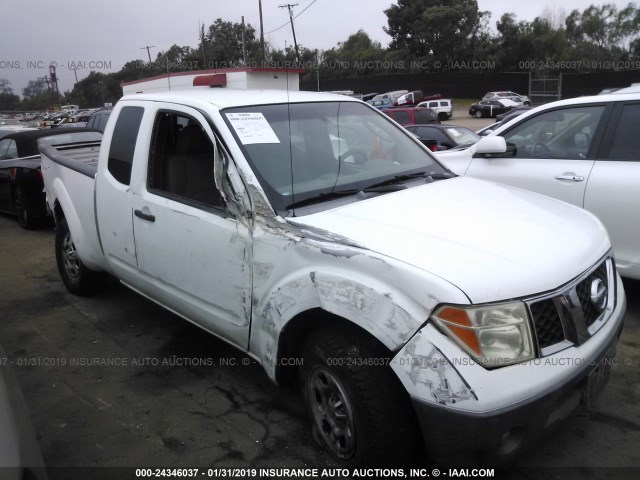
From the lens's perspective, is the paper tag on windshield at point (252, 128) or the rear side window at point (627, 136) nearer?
the paper tag on windshield at point (252, 128)

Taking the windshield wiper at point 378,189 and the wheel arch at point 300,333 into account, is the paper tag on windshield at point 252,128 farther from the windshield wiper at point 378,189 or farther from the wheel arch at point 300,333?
the wheel arch at point 300,333

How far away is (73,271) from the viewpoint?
5074 mm

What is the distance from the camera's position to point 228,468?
2.76 meters

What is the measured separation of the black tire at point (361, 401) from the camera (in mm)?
2297

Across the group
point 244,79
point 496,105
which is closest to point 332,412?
point 244,79

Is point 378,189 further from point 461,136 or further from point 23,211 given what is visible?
point 461,136

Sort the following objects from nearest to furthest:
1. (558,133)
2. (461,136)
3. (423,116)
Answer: (558,133) → (461,136) → (423,116)

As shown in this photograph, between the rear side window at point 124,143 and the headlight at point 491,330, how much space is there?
2.58 m

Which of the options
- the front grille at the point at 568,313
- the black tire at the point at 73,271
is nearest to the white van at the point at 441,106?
the black tire at the point at 73,271

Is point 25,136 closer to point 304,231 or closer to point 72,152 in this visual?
point 72,152

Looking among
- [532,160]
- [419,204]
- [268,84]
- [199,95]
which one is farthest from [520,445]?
[268,84]

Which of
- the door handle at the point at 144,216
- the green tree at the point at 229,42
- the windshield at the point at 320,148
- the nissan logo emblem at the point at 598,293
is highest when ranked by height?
the green tree at the point at 229,42

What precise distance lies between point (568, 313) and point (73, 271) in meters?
4.31

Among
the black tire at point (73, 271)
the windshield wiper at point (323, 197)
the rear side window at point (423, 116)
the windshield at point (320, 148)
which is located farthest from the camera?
the rear side window at point (423, 116)
